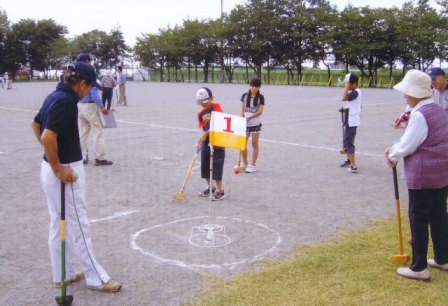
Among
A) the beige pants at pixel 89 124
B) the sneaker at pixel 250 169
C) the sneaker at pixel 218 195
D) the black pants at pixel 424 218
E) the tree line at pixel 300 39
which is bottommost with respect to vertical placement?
the sneaker at pixel 218 195

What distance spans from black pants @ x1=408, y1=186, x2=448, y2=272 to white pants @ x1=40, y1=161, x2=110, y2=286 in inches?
108

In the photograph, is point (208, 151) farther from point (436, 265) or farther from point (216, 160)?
point (436, 265)

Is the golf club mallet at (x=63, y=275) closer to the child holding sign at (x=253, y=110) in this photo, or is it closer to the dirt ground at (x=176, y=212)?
the dirt ground at (x=176, y=212)

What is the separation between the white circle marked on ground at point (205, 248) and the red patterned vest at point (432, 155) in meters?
1.66

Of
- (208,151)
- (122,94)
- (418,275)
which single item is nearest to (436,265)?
(418,275)

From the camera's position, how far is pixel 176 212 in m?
6.37

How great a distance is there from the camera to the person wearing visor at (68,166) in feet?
12.1

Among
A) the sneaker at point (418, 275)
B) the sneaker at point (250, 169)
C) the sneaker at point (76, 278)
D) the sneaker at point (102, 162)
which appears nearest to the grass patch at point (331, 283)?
the sneaker at point (418, 275)

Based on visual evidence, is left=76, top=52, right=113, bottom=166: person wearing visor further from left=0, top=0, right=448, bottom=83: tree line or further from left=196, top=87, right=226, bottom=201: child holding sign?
left=0, top=0, right=448, bottom=83: tree line

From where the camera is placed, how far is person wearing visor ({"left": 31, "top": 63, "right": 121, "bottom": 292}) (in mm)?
3682

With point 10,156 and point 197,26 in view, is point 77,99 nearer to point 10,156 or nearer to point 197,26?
point 10,156

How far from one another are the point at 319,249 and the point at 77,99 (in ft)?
9.35

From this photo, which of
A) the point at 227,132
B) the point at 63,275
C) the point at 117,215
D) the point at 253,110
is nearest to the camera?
the point at 63,275

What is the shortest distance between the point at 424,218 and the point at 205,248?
2.17m
